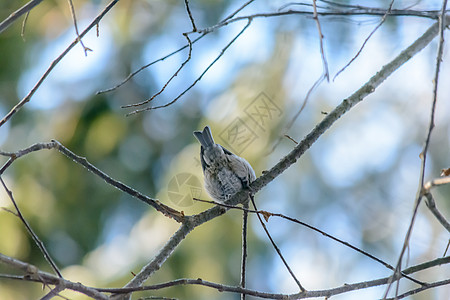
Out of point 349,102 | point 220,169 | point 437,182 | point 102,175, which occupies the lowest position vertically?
point 437,182

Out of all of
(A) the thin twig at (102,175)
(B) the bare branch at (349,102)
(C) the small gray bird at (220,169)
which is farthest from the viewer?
(C) the small gray bird at (220,169)

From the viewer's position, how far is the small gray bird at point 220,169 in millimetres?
3309

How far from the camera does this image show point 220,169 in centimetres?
341

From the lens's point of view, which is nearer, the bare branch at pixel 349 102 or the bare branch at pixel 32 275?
the bare branch at pixel 32 275

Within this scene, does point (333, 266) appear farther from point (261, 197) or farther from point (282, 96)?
point (282, 96)

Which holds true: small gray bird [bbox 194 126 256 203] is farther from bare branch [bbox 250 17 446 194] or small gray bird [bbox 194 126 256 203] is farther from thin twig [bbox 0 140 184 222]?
thin twig [bbox 0 140 184 222]

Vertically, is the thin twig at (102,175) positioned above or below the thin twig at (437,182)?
above

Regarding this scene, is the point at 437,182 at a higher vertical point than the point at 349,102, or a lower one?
lower

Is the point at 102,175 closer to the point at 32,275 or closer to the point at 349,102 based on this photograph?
the point at 32,275

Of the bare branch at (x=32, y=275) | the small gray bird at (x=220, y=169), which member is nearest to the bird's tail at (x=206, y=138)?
the small gray bird at (x=220, y=169)

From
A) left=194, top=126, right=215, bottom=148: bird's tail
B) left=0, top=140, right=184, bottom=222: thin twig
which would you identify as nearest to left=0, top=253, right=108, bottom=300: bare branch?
left=0, top=140, right=184, bottom=222: thin twig

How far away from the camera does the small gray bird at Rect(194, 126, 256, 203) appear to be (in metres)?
3.31

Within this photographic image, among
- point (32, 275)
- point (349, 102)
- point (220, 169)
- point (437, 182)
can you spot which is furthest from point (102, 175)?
point (220, 169)

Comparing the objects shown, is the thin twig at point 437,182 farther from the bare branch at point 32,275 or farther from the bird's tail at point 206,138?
the bird's tail at point 206,138
